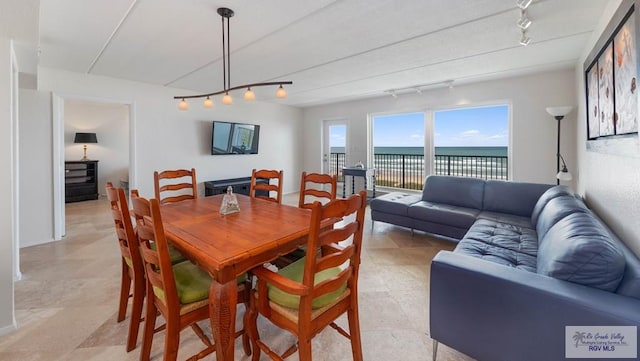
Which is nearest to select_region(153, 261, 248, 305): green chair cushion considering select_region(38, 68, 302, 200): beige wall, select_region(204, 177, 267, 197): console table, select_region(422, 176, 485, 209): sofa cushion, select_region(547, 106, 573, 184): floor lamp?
select_region(422, 176, 485, 209): sofa cushion

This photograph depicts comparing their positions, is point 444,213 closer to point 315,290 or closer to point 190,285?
point 315,290

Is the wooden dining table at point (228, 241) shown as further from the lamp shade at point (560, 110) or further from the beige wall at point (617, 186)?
the lamp shade at point (560, 110)

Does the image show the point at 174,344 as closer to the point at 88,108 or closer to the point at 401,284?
the point at 401,284

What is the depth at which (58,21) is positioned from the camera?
2.38 meters

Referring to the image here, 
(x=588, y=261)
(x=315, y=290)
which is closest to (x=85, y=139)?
(x=315, y=290)

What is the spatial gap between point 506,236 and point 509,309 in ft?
4.73

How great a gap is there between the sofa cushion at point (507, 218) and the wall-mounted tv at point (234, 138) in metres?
4.66

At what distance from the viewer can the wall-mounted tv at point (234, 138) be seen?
215 inches

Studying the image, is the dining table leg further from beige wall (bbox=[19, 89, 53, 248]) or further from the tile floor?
beige wall (bbox=[19, 89, 53, 248])

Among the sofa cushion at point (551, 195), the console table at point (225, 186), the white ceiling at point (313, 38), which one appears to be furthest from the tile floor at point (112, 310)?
the white ceiling at point (313, 38)

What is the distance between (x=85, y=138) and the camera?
6.79 meters

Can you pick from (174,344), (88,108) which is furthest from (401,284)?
(88,108)

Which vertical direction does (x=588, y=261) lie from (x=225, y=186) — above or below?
below

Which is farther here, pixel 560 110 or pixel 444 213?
pixel 560 110
